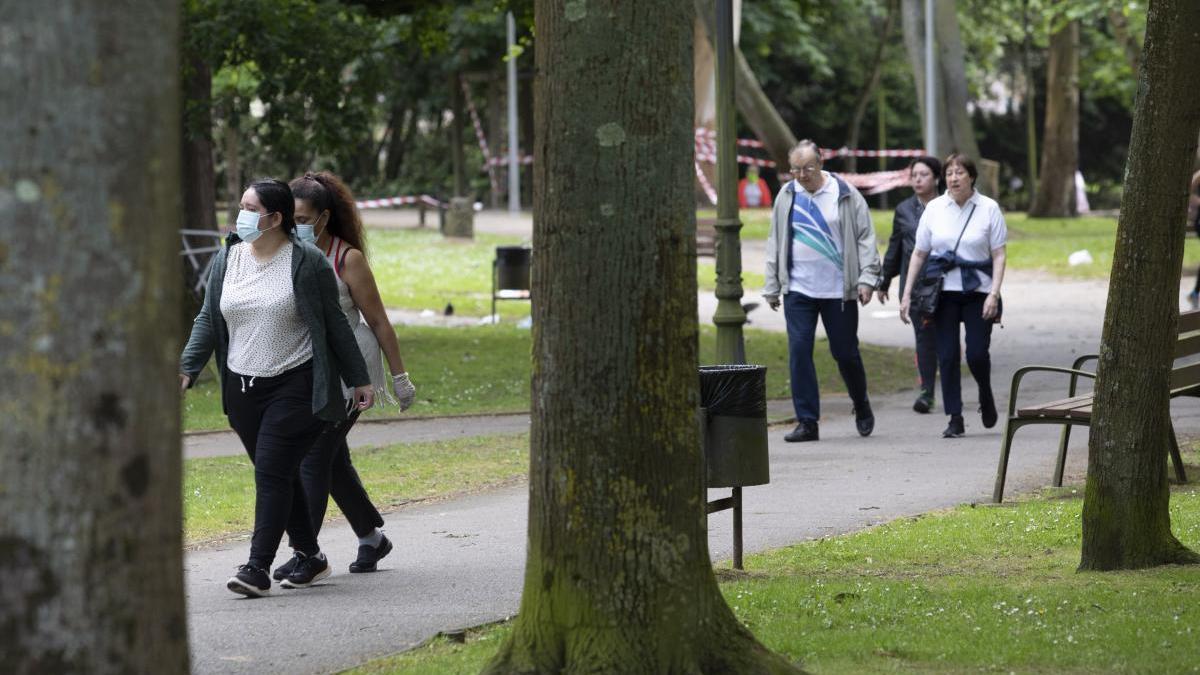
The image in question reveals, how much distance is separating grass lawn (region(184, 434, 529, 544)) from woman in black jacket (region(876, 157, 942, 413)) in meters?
2.98

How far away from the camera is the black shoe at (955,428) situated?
475 inches

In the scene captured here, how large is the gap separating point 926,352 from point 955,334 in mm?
1094

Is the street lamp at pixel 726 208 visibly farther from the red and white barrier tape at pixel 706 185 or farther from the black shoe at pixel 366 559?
the red and white barrier tape at pixel 706 185

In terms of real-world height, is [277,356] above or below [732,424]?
above

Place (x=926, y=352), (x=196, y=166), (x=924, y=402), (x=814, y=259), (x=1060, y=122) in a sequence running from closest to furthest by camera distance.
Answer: (x=814, y=259) < (x=926, y=352) < (x=924, y=402) < (x=196, y=166) < (x=1060, y=122)

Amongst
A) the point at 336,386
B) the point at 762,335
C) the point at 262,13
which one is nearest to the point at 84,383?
the point at 336,386

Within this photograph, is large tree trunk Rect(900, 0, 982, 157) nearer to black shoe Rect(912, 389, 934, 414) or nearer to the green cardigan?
black shoe Rect(912, 389, 934, 414)

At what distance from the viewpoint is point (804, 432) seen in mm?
12062

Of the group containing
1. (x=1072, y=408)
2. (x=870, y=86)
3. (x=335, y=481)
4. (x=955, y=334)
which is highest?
(x=870, y=86)

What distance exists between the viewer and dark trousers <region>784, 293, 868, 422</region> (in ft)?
38.9

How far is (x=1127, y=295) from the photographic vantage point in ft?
23.2

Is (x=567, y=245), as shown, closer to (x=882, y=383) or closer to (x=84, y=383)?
(x=84, y=383)

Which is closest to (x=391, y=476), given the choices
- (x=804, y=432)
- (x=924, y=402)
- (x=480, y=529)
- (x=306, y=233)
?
(x=480, y=529)

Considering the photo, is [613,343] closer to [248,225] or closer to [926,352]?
[248,225]
